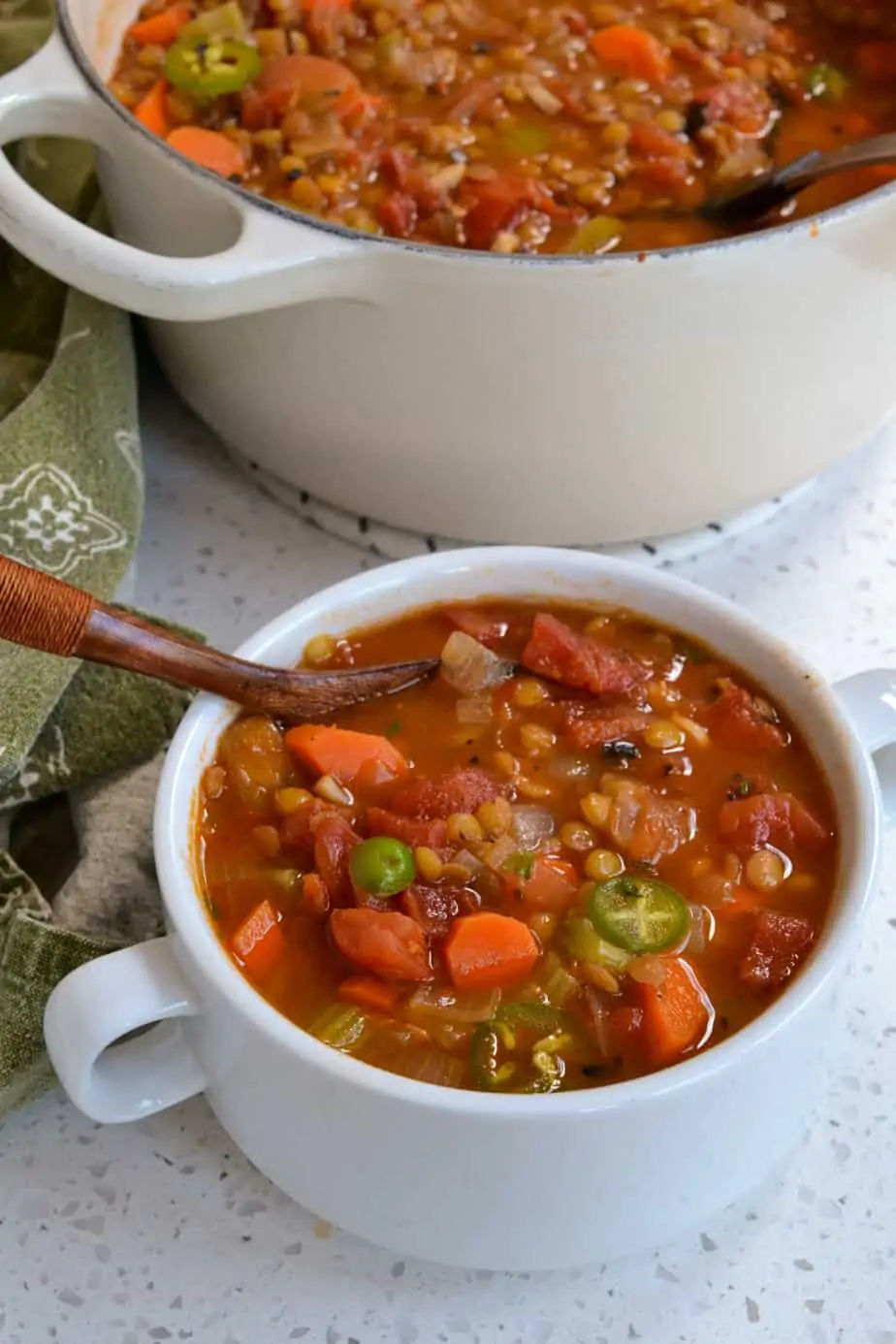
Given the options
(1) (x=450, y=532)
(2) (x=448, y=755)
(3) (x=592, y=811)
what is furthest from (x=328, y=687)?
(1) (x=450, y=532)

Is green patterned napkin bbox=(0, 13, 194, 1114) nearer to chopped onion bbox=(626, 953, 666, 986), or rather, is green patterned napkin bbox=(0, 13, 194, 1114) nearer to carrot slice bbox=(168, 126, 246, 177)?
carrot slice bbox=(168, 126, 246, 177)

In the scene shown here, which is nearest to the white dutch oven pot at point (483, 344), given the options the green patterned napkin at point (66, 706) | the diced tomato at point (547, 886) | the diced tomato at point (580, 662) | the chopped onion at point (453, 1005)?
the green patterned napkin at point (66, 706)

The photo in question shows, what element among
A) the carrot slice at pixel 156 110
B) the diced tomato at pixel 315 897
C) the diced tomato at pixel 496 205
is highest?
the diced tomato at pixel 496 205

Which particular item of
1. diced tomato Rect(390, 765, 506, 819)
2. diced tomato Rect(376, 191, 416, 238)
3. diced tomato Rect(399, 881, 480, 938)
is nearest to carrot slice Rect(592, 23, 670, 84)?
diced tomato Rect(376, 191, 416, 238)

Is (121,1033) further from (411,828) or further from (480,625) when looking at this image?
(480,625)

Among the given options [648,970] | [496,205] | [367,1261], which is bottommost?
[367,1261]

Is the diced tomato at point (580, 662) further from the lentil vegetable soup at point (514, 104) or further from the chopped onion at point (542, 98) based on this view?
the chopped onion at point (542, 98)

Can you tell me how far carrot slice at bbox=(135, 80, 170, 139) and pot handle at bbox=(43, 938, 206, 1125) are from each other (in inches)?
39.9

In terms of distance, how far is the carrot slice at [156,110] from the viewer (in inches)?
68.3

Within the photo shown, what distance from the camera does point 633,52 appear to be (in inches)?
73.1

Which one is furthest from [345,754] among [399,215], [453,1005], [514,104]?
[514,104]

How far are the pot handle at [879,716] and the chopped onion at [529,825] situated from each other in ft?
0.80

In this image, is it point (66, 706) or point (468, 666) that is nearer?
point (468, 666)

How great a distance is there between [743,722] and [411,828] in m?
0.28
